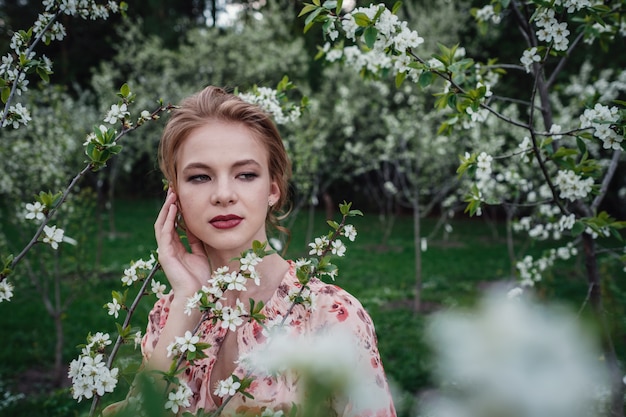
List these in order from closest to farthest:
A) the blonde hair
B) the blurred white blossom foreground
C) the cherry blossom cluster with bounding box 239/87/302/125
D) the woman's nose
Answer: the blurred white blossom foreground → the woman's nose → the blonde hair → the cherry blossom cluster with bounding box 239/87/302/125

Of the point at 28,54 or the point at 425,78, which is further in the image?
the point at 425,78

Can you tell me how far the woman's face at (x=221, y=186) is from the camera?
55.6 inches

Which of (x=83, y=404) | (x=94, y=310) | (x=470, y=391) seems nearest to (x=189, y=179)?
(x=470, y=391)

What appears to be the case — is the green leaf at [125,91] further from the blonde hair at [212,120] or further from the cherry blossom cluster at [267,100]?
the cherry blossom cluster at [267,100]

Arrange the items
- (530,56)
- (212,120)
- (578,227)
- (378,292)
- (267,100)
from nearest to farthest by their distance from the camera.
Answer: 1. (212,120)
2. (530,56)
3. (578,227)
4. (267,100)
5. (378,292)

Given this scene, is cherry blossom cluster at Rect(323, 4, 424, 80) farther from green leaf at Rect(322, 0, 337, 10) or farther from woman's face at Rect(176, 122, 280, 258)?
woman's face at Rect(176, 122, 280, 258)

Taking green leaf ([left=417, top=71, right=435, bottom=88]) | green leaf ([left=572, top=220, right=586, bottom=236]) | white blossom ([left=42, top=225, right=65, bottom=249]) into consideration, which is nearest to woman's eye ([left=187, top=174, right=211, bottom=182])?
white blossom ([left=42, top=225, right=65, bottom=249])

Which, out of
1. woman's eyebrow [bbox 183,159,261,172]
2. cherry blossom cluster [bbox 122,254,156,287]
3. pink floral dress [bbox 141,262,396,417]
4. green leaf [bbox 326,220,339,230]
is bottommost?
pink floral dress [bbox 141,262,396,417]

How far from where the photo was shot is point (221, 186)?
1.39m

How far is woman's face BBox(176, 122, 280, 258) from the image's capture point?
1.41 meters

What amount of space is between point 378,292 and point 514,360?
7120 mm

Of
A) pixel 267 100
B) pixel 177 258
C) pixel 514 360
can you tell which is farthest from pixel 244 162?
pixel 514 360

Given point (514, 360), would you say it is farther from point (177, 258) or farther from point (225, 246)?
point (177, 258)

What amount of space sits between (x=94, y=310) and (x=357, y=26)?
5856 mm
